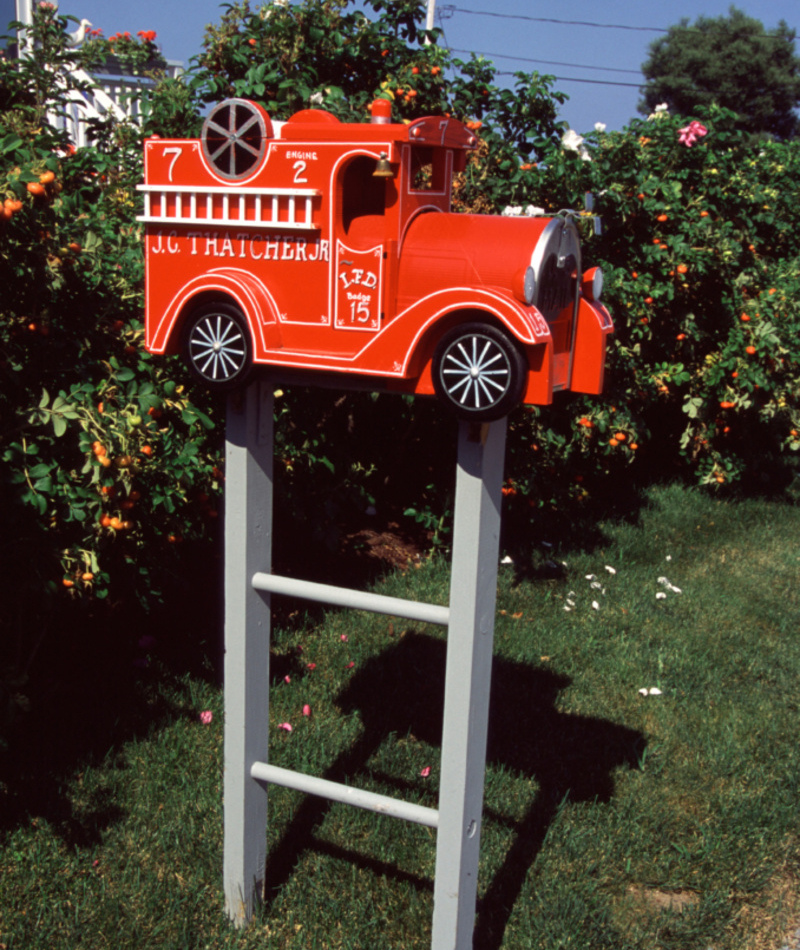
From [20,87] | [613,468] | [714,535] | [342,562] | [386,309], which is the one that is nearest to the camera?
[386,309]

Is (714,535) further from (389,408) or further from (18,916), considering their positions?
(18,916)

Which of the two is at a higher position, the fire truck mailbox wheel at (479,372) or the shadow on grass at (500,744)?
the fire truck mailbox wheel at (479,372)

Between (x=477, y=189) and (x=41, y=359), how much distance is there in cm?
287

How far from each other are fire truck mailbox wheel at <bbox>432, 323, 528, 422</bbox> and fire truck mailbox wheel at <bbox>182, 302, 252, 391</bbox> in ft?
1.56

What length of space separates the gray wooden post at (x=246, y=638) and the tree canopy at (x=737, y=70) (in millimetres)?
39051

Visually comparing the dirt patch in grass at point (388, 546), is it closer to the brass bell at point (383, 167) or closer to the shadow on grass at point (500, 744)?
the shadow on grass at point (500, 744)

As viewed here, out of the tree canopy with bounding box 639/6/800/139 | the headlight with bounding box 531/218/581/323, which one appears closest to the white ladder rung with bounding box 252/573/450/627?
the headlight with bounding box 531/218/581/323

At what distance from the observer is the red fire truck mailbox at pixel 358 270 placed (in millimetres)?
1882

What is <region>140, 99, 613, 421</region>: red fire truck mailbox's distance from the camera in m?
1.88

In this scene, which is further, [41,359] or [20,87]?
[20,87]

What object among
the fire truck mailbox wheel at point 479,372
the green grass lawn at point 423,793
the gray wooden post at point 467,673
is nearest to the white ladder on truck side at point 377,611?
the gray wooden post at point 467,673

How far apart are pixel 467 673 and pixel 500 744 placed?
1333mm

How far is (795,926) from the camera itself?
2.66 meters

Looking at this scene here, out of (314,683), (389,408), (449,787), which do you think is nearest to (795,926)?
(449,787)
